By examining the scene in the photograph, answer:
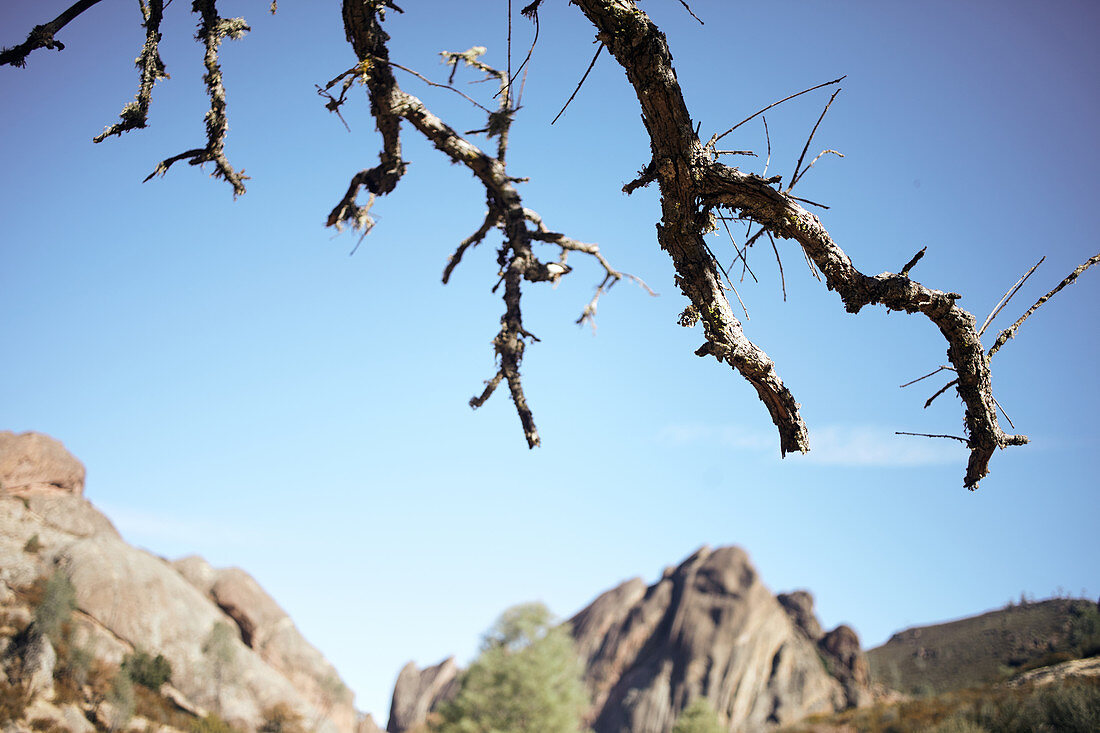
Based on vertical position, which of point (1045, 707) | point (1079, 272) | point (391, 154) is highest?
point (391, 154)

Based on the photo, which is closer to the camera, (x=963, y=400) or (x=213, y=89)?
(x=963, y=400)

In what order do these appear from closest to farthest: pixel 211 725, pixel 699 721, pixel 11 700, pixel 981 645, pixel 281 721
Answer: pixel 11 700
pixel 211 725
pixel 699 721
pixel 281 721
pixel 981 645

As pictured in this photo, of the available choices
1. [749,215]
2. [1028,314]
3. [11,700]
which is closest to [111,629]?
[11,700]

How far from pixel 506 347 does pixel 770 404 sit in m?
1.51

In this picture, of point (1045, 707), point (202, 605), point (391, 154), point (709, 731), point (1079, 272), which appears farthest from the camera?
point (202, 605)

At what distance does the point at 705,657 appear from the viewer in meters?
36.5

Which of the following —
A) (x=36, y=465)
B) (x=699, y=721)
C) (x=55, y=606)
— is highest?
(x=36, y=465)

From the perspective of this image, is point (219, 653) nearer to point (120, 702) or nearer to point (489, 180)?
point (120, 702)

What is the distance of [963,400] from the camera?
215 centimetres

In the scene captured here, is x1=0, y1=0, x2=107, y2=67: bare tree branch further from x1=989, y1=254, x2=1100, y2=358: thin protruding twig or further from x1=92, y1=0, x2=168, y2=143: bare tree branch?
x1=989, y1=254, x2=1100, y2=358: thin protruding twig

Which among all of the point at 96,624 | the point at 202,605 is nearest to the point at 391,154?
the point at 96,624

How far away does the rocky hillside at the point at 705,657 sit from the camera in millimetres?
35219

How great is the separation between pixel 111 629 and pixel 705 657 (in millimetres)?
29703

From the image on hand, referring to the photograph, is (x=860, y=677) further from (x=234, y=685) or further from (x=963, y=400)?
(x=963, y=400)
